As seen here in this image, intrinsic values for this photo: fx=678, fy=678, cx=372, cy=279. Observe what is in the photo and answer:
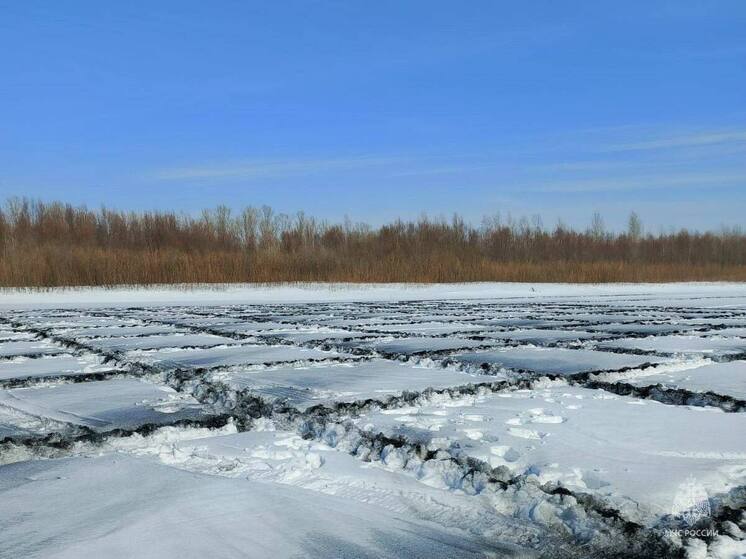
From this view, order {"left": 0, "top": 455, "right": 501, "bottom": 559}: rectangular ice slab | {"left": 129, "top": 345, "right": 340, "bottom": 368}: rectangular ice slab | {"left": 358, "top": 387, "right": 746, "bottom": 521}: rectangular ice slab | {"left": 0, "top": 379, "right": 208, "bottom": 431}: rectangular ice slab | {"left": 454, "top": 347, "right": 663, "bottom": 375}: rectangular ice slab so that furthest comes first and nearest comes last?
1. {"left": 129, "top": 345, "right": 340, "bottom": 368}: rectangular ice slab
2. {"left": 454, "top": 347, "right": 663, "bottom": 375}: rectangular ice slab
3. {"left": 0, "top": 379, "right": 208, "bottom": 431}: rectangular ice slab
4. {"left": 358, "top": 387, "right": 746, "bottom": 521}: rectangular ice slab
5. {"left": 0, "top": 455, "right": 501, "bottom": 559}: rectangular ice slab

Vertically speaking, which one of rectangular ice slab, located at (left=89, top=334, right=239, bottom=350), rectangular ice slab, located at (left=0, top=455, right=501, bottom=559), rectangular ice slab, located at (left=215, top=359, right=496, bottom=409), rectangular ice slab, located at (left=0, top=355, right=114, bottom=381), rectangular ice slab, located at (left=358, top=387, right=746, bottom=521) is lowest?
rectangular ice slab, located at (left=0, top=455, right=501, bottom=559)

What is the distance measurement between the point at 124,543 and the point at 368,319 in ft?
12.6

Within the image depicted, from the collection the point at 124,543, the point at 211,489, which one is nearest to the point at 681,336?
the point at 211,489

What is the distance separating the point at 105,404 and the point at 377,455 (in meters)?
0.83

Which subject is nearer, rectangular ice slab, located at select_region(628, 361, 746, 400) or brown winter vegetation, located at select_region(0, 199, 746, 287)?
rectangular ice slab, located at select_region(628, 361, 746, 400)

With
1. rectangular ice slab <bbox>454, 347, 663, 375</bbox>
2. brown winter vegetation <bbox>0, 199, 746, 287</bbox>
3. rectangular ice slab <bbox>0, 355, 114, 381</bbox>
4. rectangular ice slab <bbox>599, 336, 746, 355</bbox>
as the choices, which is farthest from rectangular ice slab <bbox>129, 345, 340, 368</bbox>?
brown winter vegetation <bbox>0, 199, 746, 287</bbox>

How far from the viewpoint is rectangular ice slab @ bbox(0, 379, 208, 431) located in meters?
1.54

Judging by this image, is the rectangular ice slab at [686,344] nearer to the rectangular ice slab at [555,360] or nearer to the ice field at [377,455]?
the ice field at [377,455]

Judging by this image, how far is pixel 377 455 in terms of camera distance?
4.03 feet

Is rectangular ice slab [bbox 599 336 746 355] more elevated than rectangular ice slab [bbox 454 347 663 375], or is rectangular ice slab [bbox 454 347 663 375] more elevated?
rectangular ice slab [bbox 599 336 746 355]

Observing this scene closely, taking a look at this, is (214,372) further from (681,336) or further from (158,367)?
(681,336)

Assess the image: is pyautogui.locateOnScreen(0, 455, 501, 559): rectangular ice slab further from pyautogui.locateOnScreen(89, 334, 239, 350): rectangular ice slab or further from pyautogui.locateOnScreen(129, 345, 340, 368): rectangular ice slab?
pyautogui.locateOnScreen(89, 334, 239, 350): rectangular ice slab

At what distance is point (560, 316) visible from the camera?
4.93 meters

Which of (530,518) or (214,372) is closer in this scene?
(530,518)
